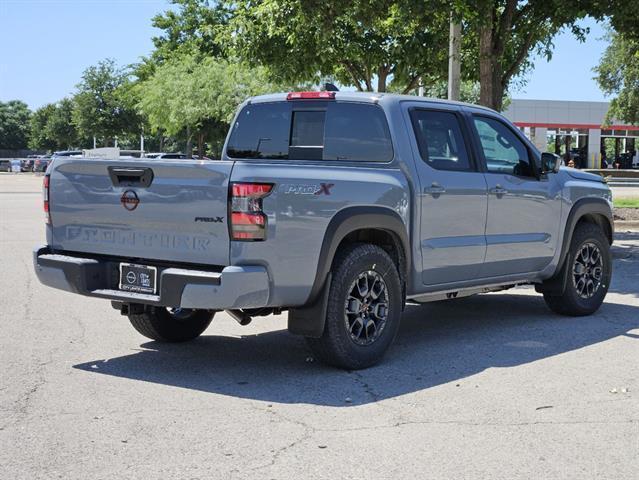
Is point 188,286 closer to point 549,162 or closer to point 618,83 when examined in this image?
point 549,162

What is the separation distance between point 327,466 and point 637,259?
1063cm

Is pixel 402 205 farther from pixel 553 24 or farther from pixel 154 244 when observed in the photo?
pixel 553 24

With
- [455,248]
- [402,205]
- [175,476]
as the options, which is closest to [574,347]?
[455,248]

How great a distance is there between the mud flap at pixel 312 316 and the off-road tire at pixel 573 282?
11.0 feet

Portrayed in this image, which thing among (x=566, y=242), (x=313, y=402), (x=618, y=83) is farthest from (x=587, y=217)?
(x=618, y=83)

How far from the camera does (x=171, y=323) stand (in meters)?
7.54

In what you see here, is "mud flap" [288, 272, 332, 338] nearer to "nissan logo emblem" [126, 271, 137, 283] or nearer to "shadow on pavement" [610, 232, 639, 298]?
"nissan logo emblem" [126, 271, 137, 283]

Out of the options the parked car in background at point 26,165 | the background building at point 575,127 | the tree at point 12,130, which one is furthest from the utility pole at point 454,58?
the tree at point 12,130

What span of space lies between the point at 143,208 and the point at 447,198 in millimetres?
2450

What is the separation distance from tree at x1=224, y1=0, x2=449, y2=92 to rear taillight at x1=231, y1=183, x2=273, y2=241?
29.6 ft

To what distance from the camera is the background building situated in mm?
65562

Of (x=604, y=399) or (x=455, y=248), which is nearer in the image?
(x=604, y=399)

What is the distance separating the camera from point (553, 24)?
15.4 metres

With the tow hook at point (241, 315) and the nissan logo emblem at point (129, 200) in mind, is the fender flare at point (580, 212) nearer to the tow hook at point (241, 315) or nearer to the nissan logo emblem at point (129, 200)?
the tow hook at point (241, 315)
